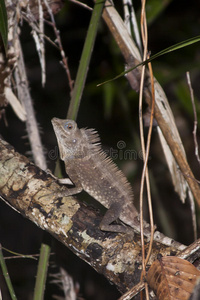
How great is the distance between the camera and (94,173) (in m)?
3.40

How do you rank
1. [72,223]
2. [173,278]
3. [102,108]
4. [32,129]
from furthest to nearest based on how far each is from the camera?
[102,108], [32,129], [72,223], [173,278]

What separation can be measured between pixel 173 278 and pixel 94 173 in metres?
1.73

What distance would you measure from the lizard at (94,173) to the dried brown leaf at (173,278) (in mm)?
1212

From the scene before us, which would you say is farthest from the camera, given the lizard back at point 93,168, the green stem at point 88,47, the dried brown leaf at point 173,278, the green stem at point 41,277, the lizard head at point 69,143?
the lizard head at point 69,143

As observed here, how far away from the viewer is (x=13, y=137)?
5812mm

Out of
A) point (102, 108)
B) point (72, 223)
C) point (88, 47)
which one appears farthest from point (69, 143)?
point (102, 108)

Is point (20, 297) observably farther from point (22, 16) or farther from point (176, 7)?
point (176, 7)

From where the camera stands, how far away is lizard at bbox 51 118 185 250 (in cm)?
326

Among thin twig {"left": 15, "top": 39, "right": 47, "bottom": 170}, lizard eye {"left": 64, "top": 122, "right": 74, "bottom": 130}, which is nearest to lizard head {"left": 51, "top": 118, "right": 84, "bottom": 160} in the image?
lizard eye {"left": 64, "top": 122, "right": 74, "bottom": 130}

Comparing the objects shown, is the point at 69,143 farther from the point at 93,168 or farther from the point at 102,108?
the point at 102,108

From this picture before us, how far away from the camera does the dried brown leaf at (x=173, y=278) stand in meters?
1.75

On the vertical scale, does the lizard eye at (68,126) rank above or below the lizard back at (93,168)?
above

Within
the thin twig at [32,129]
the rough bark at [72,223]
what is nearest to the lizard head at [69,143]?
the thin twig at [32,129]

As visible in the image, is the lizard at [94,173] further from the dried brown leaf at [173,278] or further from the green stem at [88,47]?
the dried brown leaf at [173,278]
